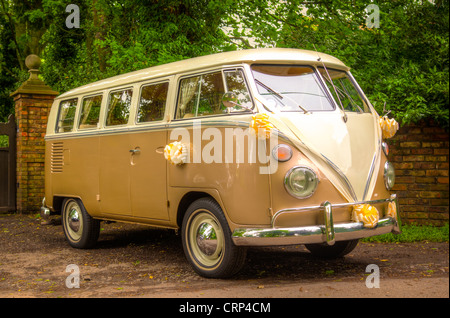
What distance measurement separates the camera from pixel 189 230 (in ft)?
20.5

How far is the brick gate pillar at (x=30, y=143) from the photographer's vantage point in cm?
1265

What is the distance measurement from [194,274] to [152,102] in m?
2.13

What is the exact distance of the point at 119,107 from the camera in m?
7.61

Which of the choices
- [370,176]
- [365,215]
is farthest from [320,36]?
[365,215]

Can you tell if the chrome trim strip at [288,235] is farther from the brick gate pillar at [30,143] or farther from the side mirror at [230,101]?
the brick gate pillar at [30,143]

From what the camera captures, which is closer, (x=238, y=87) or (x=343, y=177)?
(x=343, y=177)

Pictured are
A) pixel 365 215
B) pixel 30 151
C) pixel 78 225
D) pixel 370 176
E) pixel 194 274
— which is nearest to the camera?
pixel 365 215

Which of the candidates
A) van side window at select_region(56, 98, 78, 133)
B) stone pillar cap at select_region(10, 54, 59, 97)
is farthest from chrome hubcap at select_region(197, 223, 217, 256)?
stone pillar cap at select_region(10, 54, 59, 97)

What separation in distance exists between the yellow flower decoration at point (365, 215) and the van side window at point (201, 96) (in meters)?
1.69

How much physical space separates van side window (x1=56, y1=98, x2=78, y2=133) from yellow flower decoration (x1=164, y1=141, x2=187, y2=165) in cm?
302

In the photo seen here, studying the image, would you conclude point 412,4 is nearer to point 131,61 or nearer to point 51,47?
point 131,61

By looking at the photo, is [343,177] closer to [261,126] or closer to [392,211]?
[392,211]
